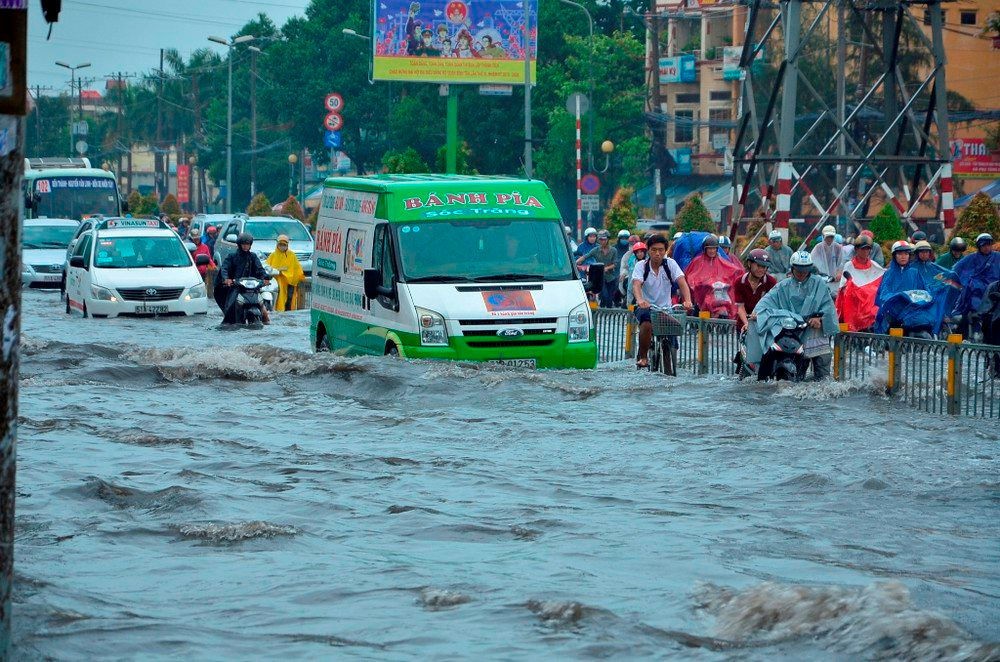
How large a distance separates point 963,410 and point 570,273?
157 inches

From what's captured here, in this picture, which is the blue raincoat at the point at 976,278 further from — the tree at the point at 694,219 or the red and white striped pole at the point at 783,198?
the tree at the point at 694,219

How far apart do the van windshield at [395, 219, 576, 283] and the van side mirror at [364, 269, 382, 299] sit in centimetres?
26

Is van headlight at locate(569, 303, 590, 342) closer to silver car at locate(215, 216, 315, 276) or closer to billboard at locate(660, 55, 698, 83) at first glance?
silver car at locate(215, 216, 315, 276)

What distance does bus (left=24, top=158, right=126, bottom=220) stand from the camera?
42500 mm

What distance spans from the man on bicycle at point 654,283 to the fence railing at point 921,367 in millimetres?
376

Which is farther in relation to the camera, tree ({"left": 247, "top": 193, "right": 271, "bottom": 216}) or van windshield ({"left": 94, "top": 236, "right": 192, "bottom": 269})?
tree ({"left": 247, "top": 193, "right": 271, "bottom": 216})

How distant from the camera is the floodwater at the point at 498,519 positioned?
682 cm

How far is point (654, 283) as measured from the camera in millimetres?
16766

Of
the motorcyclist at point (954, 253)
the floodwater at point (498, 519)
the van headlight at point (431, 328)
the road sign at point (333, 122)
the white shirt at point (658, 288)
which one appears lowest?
the floodwater at point (498, 519)

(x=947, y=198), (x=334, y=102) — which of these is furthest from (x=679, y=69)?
(x=947, y=198)

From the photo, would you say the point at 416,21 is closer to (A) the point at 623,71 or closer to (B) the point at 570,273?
(A) the point at 623,71

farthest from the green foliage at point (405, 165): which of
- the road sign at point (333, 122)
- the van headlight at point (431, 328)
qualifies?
the van headlight at point (431, 328)

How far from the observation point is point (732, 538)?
29.0ft


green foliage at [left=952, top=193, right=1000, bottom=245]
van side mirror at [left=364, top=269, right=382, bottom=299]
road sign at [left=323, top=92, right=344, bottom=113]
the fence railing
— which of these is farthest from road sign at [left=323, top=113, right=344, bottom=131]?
van side mirror at [left=364, top=269, right=382, bottom=299]
